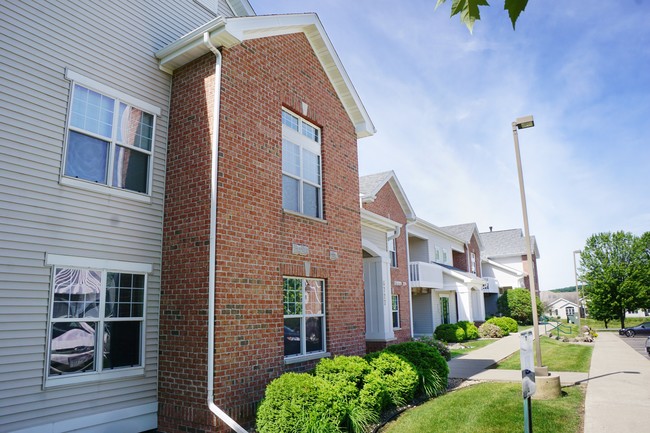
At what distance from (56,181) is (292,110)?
17.0 ft

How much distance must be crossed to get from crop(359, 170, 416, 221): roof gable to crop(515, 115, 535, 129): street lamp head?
875 cm

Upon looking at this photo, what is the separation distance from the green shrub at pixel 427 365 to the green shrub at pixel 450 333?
48.7 ft

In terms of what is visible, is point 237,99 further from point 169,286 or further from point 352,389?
point 352,389

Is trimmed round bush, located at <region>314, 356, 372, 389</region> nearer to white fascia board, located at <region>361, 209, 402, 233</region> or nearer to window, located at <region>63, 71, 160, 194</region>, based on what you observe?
window, located at <region>63, 71, 160, 194</region>

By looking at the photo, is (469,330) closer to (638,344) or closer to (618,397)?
(638,344)

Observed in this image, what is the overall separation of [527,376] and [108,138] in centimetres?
758

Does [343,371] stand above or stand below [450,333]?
above

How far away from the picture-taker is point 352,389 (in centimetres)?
815

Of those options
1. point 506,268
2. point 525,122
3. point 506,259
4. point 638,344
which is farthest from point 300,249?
point 506,259

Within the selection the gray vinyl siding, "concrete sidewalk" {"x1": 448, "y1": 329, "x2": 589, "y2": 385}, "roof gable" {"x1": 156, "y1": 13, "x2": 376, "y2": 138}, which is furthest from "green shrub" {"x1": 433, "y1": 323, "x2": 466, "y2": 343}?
the gray vinyl siding

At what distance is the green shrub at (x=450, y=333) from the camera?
2498 cm

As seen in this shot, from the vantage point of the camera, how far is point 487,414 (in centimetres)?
865

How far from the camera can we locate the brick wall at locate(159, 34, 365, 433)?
24.9 feet

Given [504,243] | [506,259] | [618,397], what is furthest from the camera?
[504,243]
